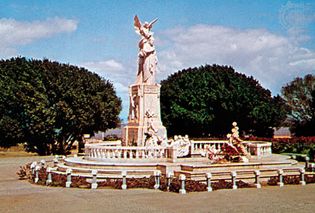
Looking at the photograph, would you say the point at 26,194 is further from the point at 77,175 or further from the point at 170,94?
the point at 170,94

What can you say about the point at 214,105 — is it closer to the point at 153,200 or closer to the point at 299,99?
the point at 299,99

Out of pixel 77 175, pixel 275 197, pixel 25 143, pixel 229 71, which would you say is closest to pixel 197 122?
pixel 229 71

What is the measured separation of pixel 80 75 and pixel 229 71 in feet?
70.0

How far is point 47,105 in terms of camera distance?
4741 centimetres

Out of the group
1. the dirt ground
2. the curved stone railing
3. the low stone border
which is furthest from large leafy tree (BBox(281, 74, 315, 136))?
the dirt ground

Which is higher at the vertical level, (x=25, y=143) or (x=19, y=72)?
(x=19, y=72)

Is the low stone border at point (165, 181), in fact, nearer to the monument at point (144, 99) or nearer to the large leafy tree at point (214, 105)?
the monument at point (144, 99)

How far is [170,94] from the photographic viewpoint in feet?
191

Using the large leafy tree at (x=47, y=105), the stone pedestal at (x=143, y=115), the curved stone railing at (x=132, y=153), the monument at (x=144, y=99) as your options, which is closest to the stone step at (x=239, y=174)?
the curved stone railing at (x=132, y=153)

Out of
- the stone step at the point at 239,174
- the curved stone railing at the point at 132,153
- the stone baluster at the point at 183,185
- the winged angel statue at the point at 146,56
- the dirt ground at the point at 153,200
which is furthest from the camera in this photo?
the winged angel statue at the point at 146,56

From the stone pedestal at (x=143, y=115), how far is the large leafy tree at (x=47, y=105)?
17.5 metres

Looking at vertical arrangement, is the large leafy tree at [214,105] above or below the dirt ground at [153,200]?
above

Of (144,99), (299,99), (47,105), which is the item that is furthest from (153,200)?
(299,99)

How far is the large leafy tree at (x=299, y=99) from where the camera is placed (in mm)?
72750
